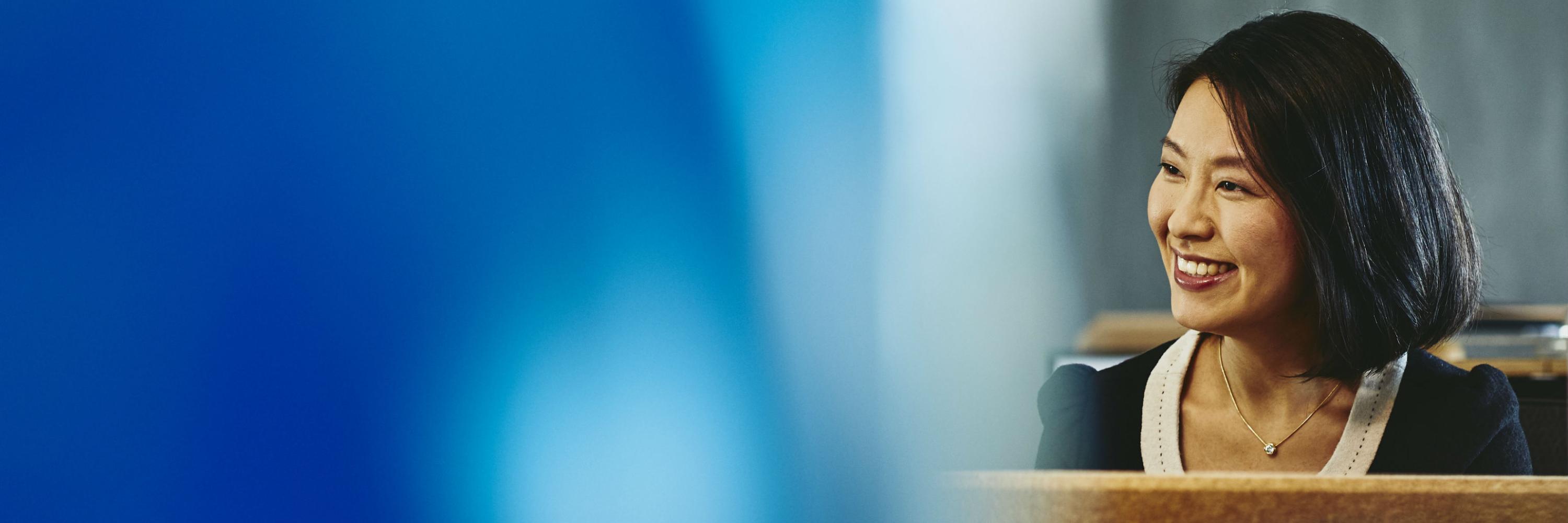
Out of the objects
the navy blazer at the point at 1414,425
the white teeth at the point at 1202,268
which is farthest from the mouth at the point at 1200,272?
the navy blazer at the point at 1414,425

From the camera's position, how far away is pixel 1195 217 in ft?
1.18

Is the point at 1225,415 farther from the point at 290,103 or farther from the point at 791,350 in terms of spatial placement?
the point at 290,103

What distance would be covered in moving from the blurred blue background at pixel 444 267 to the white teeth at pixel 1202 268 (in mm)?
124

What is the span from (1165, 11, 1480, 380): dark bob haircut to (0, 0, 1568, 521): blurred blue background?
151 millimetres

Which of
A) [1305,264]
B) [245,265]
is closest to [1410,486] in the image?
[1305,264]

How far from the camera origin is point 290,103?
Answer: 0.23 m

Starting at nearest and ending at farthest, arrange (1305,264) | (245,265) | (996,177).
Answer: (245,265) → (1305,264) → (996,177)

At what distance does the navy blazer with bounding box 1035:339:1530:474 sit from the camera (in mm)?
402

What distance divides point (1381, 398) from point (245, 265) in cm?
40

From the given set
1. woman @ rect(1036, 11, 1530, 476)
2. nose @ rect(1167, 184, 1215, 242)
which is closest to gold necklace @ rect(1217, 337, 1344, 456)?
woman @ rect(1036, 11, 1530, 476)

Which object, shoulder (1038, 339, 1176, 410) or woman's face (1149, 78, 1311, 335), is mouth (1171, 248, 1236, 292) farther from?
shoulder (1038, 339, 1176, 410)

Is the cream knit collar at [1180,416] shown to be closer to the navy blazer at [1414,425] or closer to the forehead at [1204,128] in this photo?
the navy blazer at [1414,425]

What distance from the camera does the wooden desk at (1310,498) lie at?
0.25 meters

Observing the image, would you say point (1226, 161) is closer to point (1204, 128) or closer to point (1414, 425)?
point (1204, 128)
